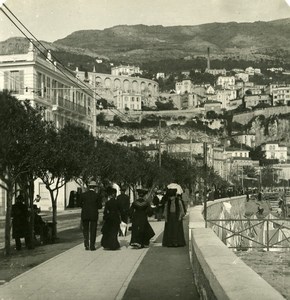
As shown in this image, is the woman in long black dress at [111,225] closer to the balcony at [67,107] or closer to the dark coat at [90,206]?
the dark coat at [90,206]

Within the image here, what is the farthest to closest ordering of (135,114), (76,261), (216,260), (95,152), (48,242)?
(135,114)
(95,152)
(48,242)
(76,261)
(216,260)

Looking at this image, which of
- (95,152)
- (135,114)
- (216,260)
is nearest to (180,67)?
(135,114)

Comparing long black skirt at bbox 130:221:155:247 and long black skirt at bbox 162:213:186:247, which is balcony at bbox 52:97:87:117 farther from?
long black skirt at bbox 162:213:186:247

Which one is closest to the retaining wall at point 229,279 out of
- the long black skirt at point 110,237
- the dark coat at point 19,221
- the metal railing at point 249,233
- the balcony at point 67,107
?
the long black skirt at point 110,237

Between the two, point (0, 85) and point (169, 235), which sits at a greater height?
point (0, 85)

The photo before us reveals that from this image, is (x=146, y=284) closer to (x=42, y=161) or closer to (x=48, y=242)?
(x=42, y=161)

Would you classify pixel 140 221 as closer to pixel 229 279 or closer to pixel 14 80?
pixel 229 279

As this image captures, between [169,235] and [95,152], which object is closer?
[169,235]

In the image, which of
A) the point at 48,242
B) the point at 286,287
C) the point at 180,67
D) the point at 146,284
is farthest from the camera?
the point at 180,67
